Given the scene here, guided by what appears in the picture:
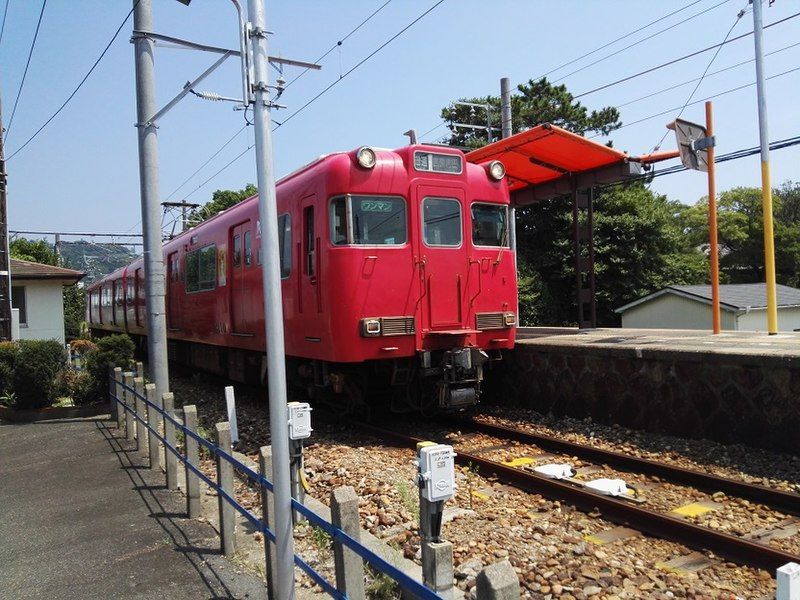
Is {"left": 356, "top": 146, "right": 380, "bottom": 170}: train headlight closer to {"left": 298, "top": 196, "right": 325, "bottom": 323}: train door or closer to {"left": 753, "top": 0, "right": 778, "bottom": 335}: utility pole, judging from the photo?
{"left": 298, "top": 196, "right": 325, "bottom": 323}: train door

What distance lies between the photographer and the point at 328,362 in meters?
8.51

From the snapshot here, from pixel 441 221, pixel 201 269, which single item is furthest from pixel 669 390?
pixel 201 269

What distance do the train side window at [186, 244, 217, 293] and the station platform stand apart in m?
5.55

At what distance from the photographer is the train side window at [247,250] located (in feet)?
32.6

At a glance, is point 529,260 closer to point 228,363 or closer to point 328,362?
point 228,363

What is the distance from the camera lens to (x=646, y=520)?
488 cm

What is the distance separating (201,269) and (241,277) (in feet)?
9.02

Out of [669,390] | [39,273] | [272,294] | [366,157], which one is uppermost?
→ [366,157]

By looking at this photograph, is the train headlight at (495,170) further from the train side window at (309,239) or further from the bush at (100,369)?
the bush at (100,369)

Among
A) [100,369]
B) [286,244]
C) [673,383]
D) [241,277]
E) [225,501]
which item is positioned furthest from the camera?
[100,369]

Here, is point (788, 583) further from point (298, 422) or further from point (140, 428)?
point (140, 428)

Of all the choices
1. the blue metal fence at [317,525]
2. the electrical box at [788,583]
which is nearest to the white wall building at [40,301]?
the blue metal fence at [317,525]

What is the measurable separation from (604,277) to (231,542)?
25191 millimetres

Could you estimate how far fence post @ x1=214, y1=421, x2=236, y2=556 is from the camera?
177 inches
